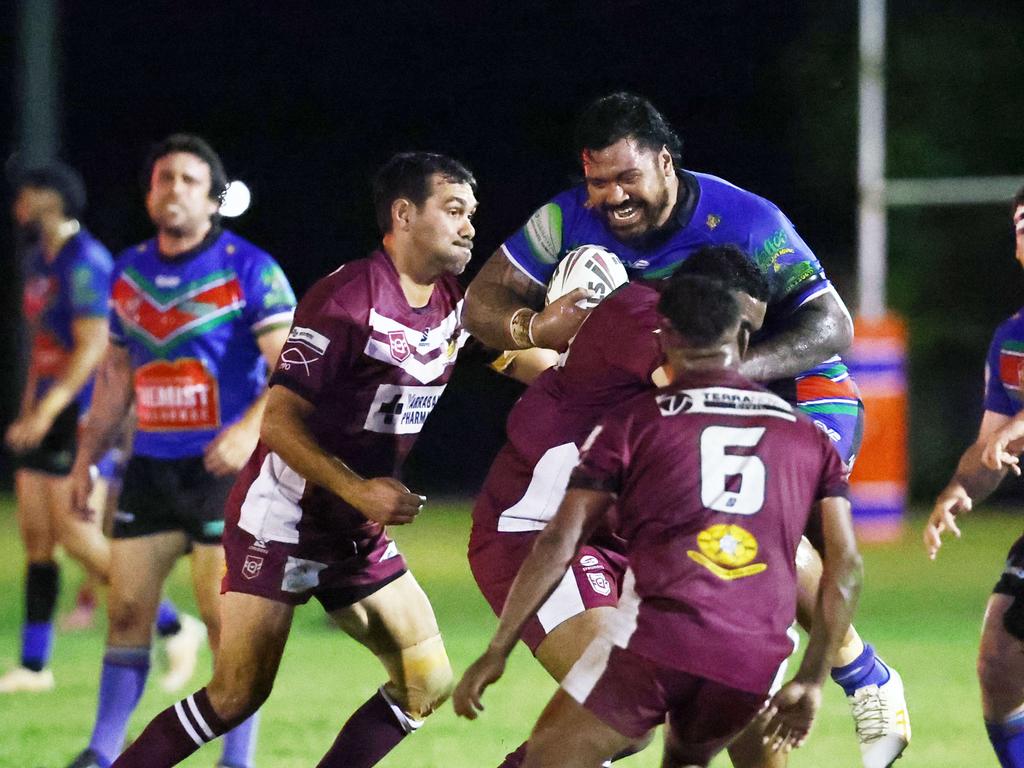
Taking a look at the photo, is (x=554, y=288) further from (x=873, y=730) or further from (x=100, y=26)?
(x=100, y=26)

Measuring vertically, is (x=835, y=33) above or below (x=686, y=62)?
above

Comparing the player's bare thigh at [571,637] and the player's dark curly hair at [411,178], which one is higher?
the player's dark curly hair at [411,178]

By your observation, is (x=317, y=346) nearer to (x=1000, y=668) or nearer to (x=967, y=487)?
(x=967, y=487)

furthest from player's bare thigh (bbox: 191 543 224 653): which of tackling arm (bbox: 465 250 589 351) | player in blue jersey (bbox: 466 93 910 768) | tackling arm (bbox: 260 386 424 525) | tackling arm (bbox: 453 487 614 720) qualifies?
tackling arm (bbox: 453 487 614 720)

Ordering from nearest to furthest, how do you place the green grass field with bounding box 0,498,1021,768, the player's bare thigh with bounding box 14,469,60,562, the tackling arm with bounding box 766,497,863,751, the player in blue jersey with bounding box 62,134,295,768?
the tackling arm with bounding box 766,497,863,751
the player in blue jersey with bounding box 62,134,295,768
the green grass field with bounding box 0,498,1021,768
the player's bare thigh with bounding box 14,469,60,562

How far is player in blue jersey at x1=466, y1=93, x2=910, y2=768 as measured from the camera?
534 cm

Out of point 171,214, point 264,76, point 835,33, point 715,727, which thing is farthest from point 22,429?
point 264,76

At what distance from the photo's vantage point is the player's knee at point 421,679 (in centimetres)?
566

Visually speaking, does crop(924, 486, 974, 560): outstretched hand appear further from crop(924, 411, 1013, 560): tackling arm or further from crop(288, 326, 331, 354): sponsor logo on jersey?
crop(288, 326, 331, 354): sponsor logo on jersey

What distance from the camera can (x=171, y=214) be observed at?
22.1 feet

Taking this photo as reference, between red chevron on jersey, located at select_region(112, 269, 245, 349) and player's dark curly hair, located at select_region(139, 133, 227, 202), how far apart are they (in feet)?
1.23

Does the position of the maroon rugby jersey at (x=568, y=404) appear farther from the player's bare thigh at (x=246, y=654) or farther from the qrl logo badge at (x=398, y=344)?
the player's bare thigh at (x=246, y=654)

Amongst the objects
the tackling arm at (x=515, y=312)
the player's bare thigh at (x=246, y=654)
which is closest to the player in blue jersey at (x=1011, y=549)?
the tackling arm at (x=515, y=312)

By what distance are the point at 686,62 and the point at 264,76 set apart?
7540mm
